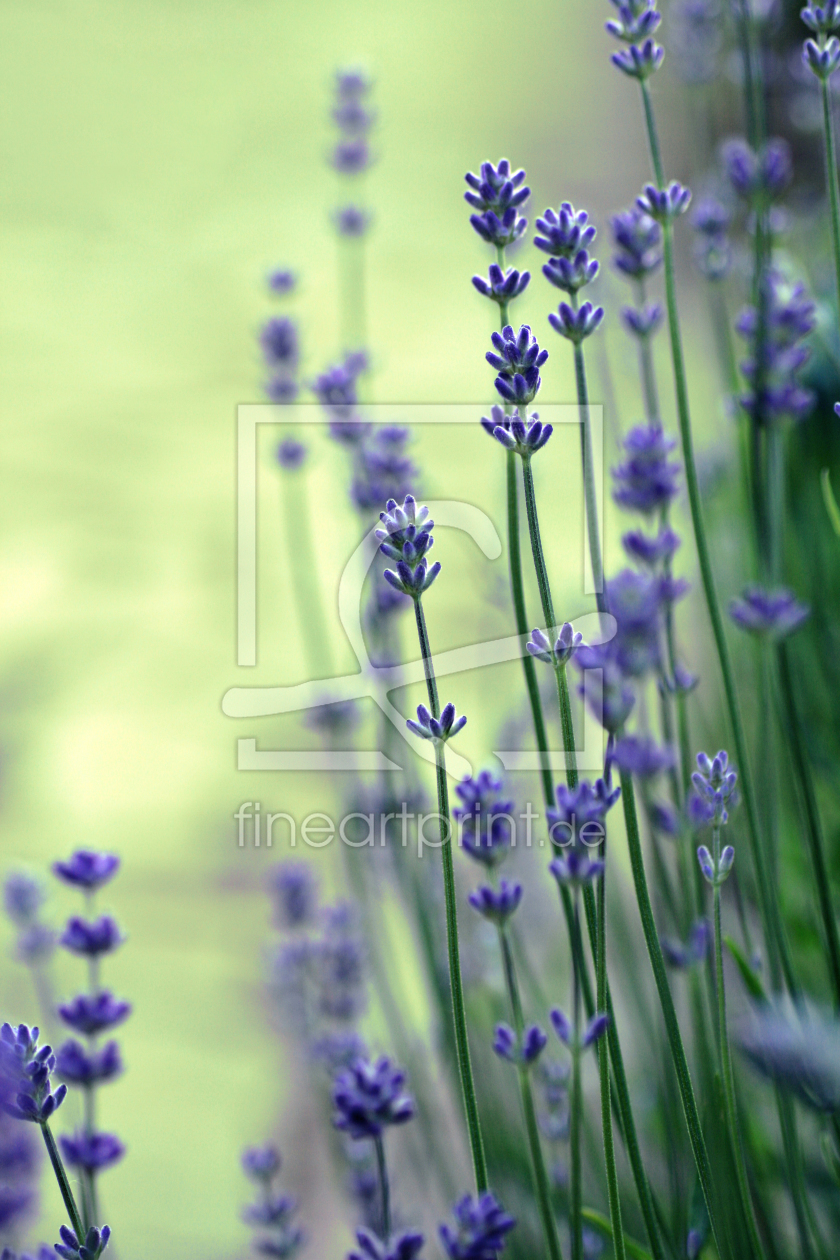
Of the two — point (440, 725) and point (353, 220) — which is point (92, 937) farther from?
point (353, 220)

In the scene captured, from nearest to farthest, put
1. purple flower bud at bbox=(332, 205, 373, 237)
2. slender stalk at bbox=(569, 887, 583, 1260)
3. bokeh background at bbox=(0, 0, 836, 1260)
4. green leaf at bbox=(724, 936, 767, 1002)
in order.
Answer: slender stalk at bbox=(569, 887, 583, 1260) → green leaf at bbox=(724, 936, 767, 1002) → purple flower bud at bbox=(332, 205, 373, 237) → bokeh background at bbox=(0, 0, 836, 1260)

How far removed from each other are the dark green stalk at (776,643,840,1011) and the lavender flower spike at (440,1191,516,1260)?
0.61ft

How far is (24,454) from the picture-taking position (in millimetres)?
1650

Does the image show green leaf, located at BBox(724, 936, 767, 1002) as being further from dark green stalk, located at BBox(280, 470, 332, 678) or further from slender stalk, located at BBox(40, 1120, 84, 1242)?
dark green stalk, located at BBox(280, 470, 332, 678)

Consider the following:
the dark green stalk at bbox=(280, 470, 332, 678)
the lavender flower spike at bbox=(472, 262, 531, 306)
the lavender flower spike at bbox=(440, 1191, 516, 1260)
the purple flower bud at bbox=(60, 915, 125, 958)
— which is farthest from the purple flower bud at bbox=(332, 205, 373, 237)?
the lavender flower spike at bbox=(440, 1191, 516, 1260)

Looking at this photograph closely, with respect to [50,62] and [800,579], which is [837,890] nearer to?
[800,579]

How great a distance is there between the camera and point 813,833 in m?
0.45

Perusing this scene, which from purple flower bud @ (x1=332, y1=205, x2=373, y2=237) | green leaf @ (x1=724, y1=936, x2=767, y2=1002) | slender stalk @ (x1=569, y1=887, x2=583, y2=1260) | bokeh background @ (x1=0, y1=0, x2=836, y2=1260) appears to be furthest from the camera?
bokeh background @ (x1=0, y1=0, x2=836, y2=1260)

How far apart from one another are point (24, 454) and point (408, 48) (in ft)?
3.78

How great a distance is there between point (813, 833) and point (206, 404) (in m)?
1.53

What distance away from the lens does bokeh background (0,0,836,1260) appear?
1.13 meters

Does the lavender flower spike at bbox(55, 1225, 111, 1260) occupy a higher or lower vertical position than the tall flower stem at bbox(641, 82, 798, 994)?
lower

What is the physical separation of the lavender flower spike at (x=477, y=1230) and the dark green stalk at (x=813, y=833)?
185 millimetres

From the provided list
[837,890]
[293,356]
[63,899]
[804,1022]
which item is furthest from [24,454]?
[804,1022]
